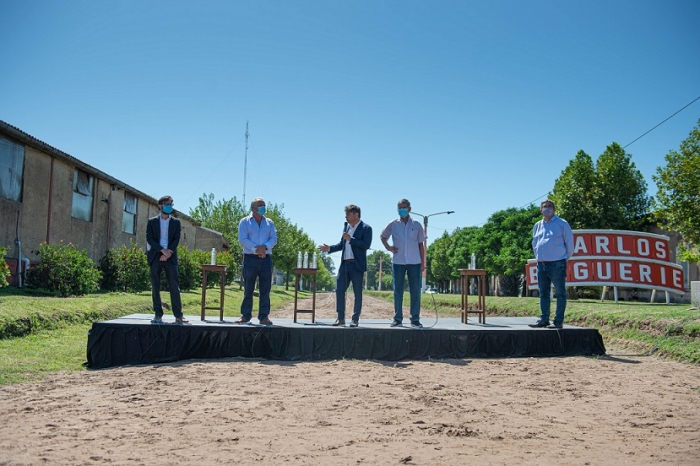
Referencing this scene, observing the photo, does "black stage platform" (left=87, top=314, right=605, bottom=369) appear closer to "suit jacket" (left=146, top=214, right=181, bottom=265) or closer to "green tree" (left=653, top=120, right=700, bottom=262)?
"suit jacket" (left=146, top=214, right=181, bottom=265)

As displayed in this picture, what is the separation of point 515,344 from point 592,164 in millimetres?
29219

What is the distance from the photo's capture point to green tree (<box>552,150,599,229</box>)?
32094 millimetres

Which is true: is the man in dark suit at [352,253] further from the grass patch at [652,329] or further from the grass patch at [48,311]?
the grass patch at [48,311]

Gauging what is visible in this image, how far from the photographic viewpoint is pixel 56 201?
683 inches

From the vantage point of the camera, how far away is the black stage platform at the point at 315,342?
24.6ft

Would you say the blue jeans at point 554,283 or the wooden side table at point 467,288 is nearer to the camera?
the blue jeans at point 554,283

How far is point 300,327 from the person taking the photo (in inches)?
316

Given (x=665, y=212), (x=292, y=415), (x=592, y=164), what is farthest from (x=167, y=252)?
(x=592, y=164)

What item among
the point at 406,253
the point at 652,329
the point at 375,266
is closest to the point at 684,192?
the point at 652,329

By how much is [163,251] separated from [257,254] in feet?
4.56

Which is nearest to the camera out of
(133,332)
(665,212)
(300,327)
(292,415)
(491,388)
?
(292,415)

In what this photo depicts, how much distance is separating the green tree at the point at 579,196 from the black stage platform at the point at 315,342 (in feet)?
83.7

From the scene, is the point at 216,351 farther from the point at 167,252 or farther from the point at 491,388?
the point at 491,388

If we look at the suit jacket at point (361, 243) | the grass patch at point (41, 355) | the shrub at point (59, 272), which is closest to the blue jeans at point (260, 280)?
the suit jacket at point (361, 243)
